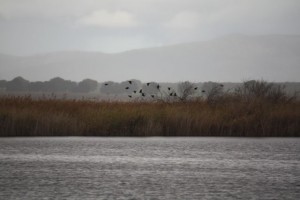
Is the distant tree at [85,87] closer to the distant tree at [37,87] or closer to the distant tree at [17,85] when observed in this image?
the distant tree at [37,87]

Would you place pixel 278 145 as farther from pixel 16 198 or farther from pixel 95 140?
pixel 16 198

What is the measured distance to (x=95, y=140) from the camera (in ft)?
54.3

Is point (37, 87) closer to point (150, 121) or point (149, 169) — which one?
point (150, 121)

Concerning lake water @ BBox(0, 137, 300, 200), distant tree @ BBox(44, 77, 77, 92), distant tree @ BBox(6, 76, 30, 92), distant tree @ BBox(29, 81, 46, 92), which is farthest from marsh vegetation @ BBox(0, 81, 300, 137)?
distant tree @ BBox(44, 77, 77, 92)

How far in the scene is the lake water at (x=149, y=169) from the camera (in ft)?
27.4

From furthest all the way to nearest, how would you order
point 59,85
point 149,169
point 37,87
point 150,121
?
1. point 59,85
2. point 37,87
3. point 150,121
4. point 149,169

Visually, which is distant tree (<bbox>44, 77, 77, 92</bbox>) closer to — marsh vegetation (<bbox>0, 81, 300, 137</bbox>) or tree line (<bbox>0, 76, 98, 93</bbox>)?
tree line (<bbox>0, 76, 98, 93</bbox>)

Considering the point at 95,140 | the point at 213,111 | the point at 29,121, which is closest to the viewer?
the point at 95,140

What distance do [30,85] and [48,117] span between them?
89.4 meters

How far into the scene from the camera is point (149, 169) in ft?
35.1

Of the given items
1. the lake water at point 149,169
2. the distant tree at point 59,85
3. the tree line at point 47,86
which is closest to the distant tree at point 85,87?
the tree line at point 47,86

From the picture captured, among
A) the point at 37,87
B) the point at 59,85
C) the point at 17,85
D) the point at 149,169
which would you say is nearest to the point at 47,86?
the point at 59,85

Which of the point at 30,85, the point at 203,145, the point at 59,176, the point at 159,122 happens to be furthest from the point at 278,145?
the point at 30,85

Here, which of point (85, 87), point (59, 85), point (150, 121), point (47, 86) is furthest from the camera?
point (59, 85)
